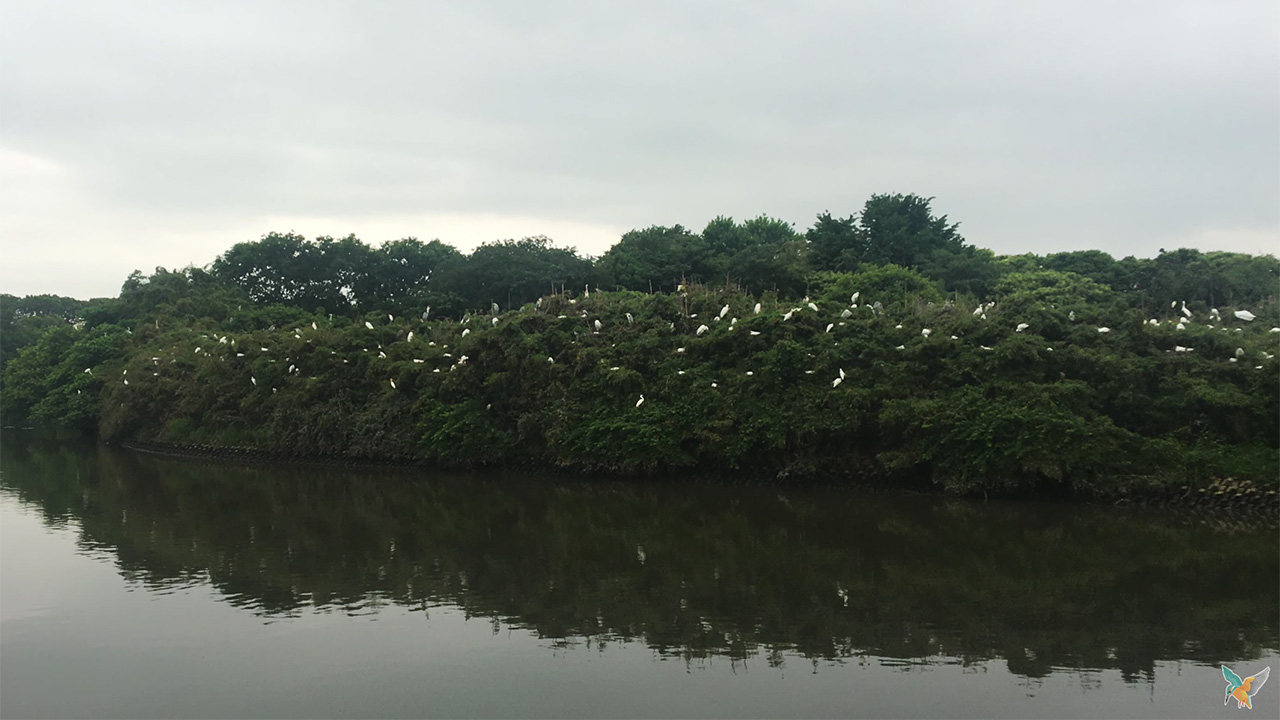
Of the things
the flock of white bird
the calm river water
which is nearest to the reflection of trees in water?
the calm river water

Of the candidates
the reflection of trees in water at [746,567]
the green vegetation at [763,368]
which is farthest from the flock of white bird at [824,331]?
the reflection of trees in water at [746,567]

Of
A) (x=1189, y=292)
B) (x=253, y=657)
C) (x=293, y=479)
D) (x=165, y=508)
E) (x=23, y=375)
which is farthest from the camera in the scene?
(x=23, y=375)

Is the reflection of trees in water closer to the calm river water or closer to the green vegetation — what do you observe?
the calm river water

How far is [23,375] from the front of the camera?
33562 mm

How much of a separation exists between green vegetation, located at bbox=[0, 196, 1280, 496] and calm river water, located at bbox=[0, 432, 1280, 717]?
48.6 inches

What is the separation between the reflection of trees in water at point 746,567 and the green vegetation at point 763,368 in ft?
3.19

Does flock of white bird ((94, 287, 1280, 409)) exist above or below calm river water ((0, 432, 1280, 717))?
above

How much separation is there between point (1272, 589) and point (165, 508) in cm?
1582

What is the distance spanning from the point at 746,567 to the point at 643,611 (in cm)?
206

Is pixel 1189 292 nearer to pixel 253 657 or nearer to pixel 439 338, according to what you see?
pixel 439 338

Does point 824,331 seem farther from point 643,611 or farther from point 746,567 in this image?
point 643,611

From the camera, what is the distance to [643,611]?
Result: 28.9 ft

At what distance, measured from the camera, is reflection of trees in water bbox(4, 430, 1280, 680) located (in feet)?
25.8

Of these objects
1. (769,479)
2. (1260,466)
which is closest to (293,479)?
(769,479)
